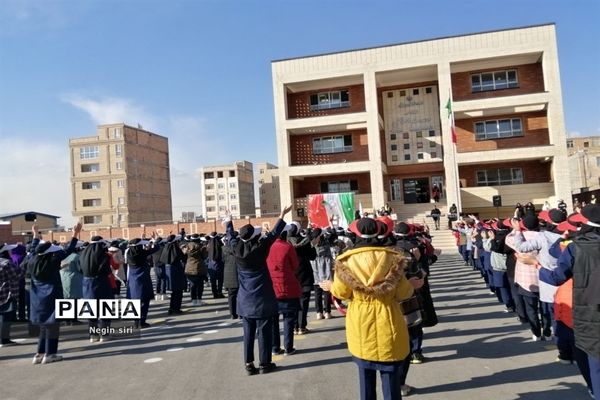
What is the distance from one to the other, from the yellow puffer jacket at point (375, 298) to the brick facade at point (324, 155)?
92.5ft

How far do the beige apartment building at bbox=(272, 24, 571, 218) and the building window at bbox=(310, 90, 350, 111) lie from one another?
2.9 inches

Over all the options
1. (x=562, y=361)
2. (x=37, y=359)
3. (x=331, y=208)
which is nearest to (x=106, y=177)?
(x=331, y=208)

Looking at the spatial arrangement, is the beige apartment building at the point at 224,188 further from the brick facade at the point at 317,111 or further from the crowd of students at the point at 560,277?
the crowd of students at the point at 560,277

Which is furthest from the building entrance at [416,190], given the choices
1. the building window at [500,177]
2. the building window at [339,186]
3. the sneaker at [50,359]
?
the sneaker at [50,359]

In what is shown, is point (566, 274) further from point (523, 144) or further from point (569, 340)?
point (523, 144)

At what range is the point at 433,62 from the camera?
28.4 m

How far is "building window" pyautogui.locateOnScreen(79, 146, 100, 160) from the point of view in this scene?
66250 mm

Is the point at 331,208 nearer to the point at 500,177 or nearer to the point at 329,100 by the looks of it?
the point at 329,100

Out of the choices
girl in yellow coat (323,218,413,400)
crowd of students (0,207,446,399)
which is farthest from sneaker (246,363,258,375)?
girl in yellow coat (323,218,413,400)

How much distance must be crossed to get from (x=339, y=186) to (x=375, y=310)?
96.2 ft

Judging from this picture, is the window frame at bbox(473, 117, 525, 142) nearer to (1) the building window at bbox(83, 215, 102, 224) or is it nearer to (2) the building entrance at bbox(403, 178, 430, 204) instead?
(2) the building entrance at bbox(403, 178, 430, 204)

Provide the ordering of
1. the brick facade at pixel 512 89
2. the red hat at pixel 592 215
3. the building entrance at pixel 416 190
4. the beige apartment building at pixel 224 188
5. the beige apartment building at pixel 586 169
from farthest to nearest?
the beige apartment building at pixel 224 188, the beige apartment building at pixel 586 169, the building entrance at pixel 416 190, the brick facade at pixel 512 89, the red hat at pixel 592 215

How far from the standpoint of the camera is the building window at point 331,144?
105 ft

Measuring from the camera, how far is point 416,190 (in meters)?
32.1
